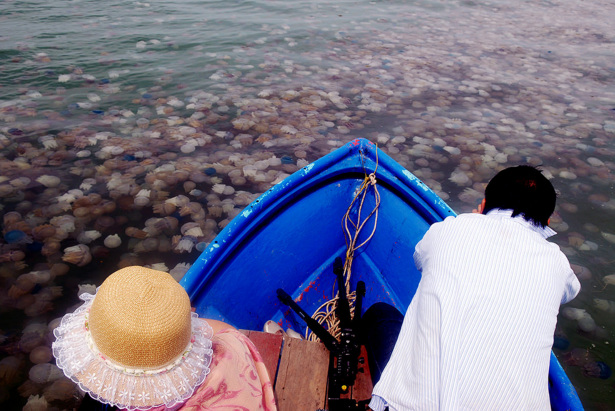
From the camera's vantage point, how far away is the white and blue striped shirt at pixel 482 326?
6.15 ft

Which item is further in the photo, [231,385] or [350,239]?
[350,239]

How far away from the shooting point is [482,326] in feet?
6.31

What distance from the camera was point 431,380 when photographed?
1.94 metres

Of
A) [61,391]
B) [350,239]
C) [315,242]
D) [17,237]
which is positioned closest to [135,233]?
[17,237]

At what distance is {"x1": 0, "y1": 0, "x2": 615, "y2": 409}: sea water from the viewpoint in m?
4.81

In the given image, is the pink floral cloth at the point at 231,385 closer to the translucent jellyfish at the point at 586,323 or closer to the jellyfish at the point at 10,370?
the jellyfish at the point at 10,370

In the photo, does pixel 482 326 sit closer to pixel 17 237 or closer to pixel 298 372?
pixel 298 372

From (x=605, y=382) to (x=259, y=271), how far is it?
3.46 metres

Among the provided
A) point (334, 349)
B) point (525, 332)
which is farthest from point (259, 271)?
point (525, 332)

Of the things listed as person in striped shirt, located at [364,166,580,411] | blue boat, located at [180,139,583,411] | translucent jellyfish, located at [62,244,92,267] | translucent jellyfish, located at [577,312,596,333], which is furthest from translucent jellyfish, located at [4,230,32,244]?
translucent jellyfish, located at [577,312,596,333]

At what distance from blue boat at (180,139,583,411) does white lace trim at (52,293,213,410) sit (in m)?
1.55

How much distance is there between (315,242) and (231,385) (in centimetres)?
233

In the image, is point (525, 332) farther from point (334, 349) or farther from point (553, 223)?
point (553, 223)

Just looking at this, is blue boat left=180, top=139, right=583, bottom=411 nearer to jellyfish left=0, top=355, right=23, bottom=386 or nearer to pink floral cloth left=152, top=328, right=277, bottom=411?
pink floral cloth left=152, top=328, right=277, bottom=411
